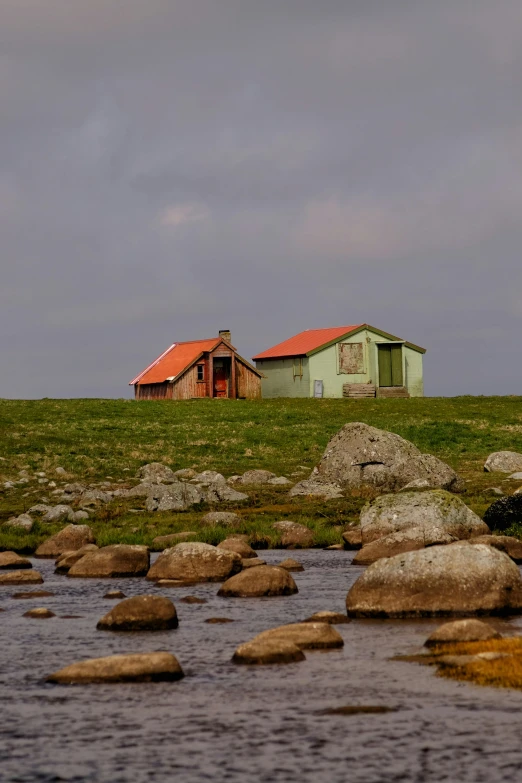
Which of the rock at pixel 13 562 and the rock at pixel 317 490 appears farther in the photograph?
the rock at pixel 317 490

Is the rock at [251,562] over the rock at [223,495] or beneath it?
beneath

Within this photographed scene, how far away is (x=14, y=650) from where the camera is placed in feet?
44.0

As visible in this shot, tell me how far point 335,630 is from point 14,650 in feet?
12.9

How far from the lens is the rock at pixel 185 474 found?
36741 millimetres

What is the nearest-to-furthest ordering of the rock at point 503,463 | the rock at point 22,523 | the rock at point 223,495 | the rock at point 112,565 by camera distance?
the rock at point 112,565, the rock at point 22,523, the rock at point 223,495, the rock at point 503,463

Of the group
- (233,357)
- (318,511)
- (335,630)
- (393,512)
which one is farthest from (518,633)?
(233,357)

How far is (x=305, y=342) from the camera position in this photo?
2945 inches

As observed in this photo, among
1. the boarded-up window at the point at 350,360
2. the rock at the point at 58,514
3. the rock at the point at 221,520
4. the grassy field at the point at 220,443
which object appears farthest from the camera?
the boarded-up window at the point at 350,360

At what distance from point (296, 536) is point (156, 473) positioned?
1249 cm

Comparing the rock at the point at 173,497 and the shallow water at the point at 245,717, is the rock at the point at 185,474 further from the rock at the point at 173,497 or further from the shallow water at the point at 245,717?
the shallow water at the point at 245,717

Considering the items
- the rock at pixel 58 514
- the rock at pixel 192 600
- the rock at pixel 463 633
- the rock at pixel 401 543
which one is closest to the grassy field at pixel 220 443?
the rock at pixel 58 514

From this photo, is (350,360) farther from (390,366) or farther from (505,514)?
(505,514)

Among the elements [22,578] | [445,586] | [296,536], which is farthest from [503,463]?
[445,586]

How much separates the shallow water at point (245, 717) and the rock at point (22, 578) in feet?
15.3
